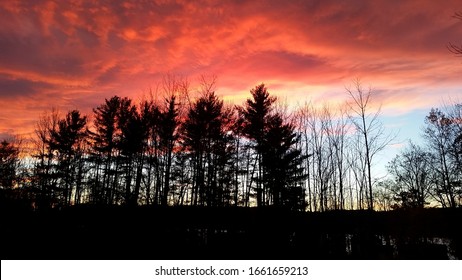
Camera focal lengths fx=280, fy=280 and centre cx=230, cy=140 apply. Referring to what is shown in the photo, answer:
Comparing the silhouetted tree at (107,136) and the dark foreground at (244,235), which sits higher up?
the silhouetted tree at (107,136)

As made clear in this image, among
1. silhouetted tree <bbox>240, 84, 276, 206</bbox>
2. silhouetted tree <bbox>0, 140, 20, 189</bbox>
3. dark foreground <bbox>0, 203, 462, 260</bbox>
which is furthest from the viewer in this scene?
silhouetted tree <bbox>0, 140, 20, 189</bbox>

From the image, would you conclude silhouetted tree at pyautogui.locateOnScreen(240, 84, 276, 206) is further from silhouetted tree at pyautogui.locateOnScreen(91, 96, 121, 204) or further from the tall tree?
silhouetted tree at pyautogui.locateOnScreen(91, 96, 121, 204)

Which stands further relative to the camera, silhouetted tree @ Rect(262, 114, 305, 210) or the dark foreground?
silhouetted tree @ Rect(262, 114, 305, 210)

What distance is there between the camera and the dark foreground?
13.2 meters

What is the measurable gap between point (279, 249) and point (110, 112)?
25.2m

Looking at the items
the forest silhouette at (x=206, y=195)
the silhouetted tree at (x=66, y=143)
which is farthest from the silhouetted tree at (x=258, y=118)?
the silhouetted tree at (x=66, y=143)

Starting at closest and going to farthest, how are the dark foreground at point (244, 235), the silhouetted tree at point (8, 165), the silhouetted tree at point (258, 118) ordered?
the dark foreground at point (244, 235), the silhouetted tree at point (258, 118), the silhouetted tree at point (8, 165)

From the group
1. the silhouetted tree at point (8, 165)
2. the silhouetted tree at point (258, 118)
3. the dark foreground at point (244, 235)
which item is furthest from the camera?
the silhouetted tree at point (8, 165)

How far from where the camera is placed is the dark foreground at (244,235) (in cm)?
1323

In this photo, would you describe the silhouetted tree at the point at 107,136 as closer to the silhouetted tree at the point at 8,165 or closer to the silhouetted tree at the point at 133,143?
the silhouetted tree at the point at 133,143

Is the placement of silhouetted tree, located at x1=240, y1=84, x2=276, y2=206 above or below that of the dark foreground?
above

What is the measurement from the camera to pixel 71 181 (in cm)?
3275

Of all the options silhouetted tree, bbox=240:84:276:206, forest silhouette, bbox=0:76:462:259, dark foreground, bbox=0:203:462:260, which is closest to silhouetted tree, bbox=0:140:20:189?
forest silhouette, bbox=0:76:462:259

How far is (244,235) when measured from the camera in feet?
46.7
